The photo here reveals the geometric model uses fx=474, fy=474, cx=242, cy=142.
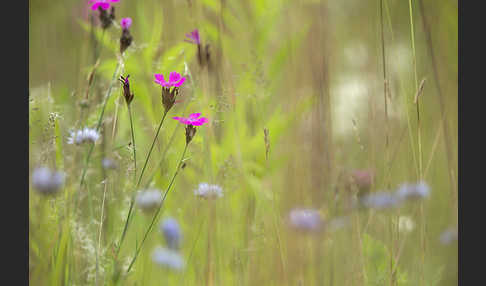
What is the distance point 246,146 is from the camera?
933mm

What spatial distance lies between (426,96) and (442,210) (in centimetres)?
28

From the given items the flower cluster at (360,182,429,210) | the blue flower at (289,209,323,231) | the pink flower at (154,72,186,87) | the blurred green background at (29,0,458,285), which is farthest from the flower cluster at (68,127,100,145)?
the flower cluster at (360,182,429,210)

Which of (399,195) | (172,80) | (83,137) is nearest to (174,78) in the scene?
(172,80)

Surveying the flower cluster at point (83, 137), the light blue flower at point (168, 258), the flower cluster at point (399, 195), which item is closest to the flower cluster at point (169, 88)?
the flower cluster at point (83, 137)

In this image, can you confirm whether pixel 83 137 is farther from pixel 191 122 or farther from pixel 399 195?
pixel 399 195

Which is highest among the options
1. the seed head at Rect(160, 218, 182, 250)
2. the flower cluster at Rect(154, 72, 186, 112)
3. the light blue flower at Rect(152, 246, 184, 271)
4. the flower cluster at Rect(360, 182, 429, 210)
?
the flower cluster at Rect(360, 182, 429, 210)

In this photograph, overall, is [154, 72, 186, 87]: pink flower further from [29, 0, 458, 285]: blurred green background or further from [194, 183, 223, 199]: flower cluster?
[194, 183, 223, 199]: flower cluster

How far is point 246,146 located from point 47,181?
15.2 inches

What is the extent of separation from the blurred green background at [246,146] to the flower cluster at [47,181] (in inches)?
0.5

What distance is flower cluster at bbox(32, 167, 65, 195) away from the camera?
0.67 meters

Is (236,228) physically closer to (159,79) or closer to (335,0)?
(159,79)

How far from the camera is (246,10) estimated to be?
1.07m

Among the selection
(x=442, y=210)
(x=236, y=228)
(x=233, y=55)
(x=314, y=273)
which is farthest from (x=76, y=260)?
(x=442, y=210)

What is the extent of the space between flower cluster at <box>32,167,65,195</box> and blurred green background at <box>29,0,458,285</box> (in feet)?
0.05
